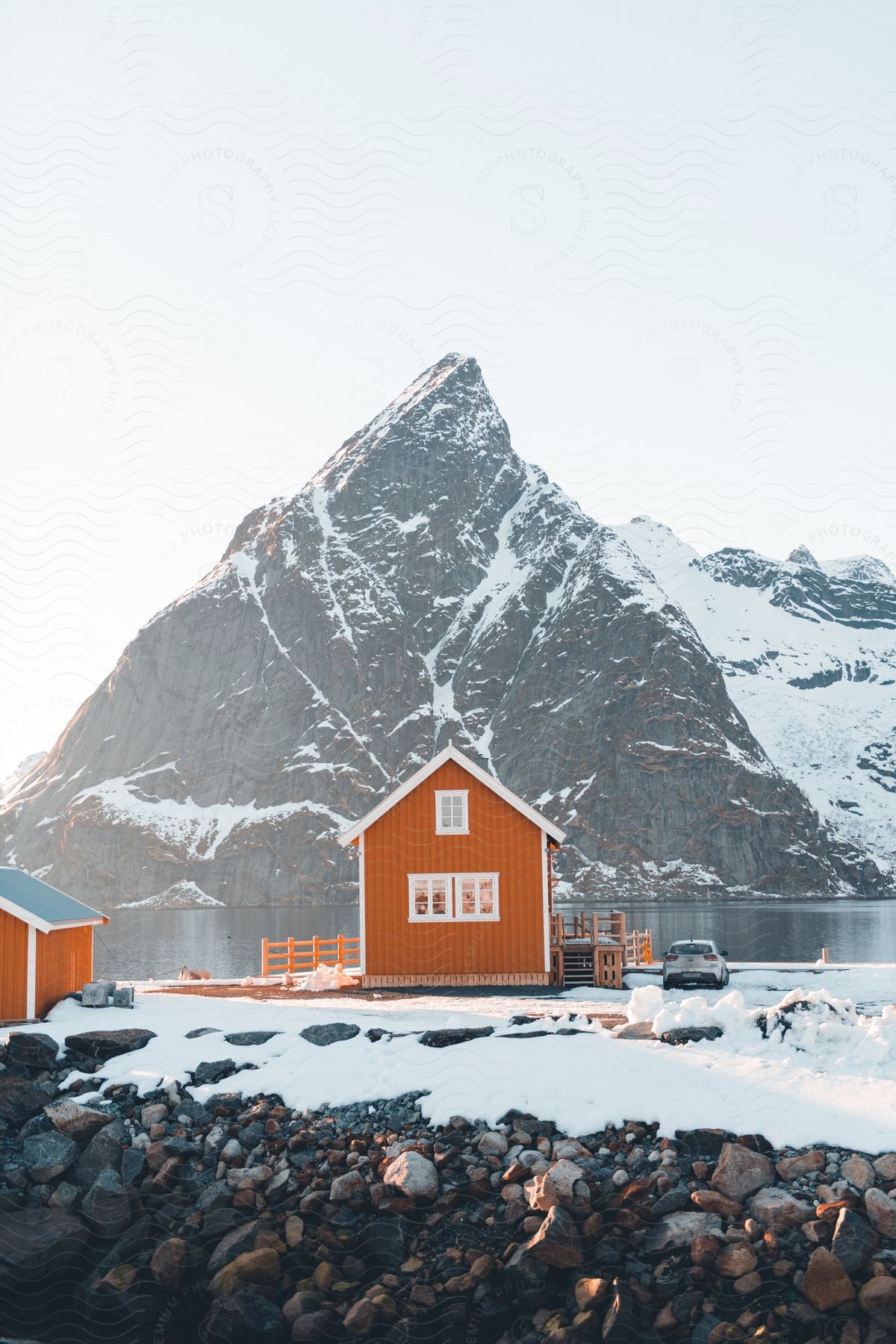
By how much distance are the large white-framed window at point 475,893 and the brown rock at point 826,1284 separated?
21597 mm

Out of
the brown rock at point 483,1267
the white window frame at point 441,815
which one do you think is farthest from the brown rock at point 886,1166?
the white window frame at point 441,815

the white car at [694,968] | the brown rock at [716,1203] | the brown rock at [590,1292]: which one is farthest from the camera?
the white car at [694,968]

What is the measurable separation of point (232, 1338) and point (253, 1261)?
1054mm

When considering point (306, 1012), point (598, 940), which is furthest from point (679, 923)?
point (306, 1012)

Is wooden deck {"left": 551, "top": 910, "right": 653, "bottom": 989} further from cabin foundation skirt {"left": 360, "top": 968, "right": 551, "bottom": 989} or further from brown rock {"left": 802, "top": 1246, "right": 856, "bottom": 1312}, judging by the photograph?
brown rock {"left": 802, "top": 1246, "right": 856, "bottom": 1312}

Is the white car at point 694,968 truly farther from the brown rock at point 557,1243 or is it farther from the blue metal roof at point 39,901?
the brown rock at point 557,1243

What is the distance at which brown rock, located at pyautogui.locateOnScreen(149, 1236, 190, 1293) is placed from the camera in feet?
54.2

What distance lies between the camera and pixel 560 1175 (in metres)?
17.2

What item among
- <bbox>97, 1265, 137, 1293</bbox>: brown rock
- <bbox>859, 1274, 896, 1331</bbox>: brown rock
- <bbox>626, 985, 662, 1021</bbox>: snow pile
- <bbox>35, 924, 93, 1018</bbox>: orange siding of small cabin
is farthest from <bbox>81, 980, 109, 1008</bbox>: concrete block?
<bbox>859, 1274, 896, 1331</bbox>: brown rock

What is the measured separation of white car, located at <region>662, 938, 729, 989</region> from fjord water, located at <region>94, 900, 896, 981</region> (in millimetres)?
35466

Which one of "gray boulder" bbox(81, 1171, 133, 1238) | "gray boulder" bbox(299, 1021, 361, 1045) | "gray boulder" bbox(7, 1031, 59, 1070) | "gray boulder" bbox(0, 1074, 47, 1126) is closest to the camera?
"gray boulder" bbox(81, 1171, 133, 1238)

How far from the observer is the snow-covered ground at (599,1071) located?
18.8 metres

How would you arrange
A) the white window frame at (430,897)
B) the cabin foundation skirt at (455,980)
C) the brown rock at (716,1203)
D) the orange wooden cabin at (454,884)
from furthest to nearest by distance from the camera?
A: the white window frame at (430,897)
the orange wooden cabin at (454,884)
the cabin foundation skirt at (455,980)
the brown rock at (716,1203)

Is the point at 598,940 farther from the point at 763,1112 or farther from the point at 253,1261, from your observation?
the point at 253,1261
